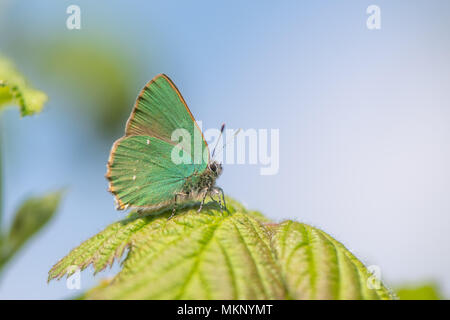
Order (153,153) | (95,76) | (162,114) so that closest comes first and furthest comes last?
(162,114) < (153,153) < (95,76)

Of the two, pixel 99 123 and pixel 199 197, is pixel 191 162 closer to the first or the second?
pixel 199 197

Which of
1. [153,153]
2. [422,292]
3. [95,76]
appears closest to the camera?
[153,153]

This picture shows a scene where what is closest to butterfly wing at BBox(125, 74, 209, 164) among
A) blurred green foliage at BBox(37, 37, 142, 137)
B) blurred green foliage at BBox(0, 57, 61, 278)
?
blurred green foliage at BBox(0, 57, 61, 278)

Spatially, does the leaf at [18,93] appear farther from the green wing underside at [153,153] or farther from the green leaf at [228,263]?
the green leaf at [228,263]

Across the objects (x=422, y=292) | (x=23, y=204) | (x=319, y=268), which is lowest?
(x=422, y=292)

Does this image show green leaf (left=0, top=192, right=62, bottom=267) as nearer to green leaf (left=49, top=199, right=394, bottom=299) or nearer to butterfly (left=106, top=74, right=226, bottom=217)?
green leaf (left=49, top=199, right=394, bottom=299)

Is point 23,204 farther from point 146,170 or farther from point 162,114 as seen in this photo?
point 162,114

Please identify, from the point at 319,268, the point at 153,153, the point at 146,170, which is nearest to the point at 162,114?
the point at 153,153

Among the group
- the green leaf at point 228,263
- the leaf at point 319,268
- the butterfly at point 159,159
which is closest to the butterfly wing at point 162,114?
the butterfly at point 159,159
